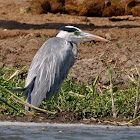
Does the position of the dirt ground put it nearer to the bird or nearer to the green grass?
the green grass

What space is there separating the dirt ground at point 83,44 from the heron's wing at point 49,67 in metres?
0.89

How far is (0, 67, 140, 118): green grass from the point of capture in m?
6.82

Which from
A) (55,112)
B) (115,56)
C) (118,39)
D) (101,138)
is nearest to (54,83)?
(55,112)

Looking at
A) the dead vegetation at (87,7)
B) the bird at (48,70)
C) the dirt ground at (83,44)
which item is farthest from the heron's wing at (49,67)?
the dead vegetation at (87,7)

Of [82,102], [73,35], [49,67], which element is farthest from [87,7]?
[82,102]

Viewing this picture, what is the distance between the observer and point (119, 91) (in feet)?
25.3

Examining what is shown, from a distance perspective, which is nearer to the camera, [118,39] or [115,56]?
[115,56]

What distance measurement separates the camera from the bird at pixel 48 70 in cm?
701

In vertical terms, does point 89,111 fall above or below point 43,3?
below

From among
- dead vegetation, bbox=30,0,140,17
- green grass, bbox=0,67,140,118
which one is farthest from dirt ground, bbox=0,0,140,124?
green grass, bbox=0,67,140,118

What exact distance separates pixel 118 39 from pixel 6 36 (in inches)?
76.8

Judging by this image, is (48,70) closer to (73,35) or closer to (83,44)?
(73,35)

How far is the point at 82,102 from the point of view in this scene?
22.9ft

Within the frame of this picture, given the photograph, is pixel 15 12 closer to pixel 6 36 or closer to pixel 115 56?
pixel 6 36
